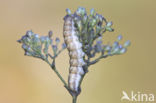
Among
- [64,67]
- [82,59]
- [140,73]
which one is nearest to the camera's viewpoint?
[82,59]

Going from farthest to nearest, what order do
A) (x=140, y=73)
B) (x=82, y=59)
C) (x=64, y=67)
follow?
(x=64, y=67)
(x=140, y=73)
(x=82, y=59)

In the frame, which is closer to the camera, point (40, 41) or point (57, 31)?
point (40, 41)

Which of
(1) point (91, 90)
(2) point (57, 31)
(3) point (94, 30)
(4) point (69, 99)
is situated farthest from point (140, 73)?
(3) point (94, 30)

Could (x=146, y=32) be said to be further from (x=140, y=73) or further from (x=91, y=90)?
(x=91, y=90)

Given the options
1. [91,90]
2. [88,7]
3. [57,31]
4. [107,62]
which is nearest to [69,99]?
[91,90]

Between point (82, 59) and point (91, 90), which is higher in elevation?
point (82, 59)

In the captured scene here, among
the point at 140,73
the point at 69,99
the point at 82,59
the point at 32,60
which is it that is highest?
the point at 82,59
